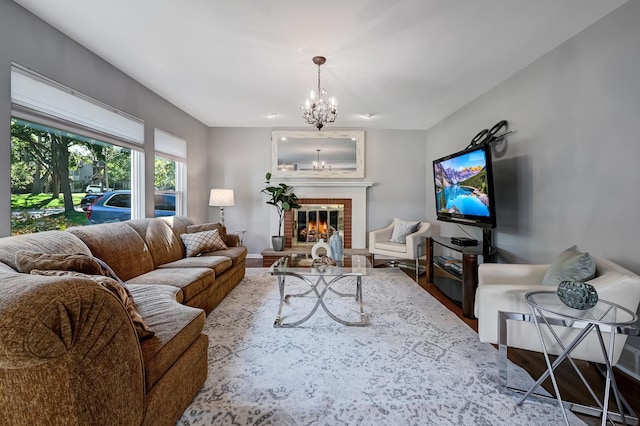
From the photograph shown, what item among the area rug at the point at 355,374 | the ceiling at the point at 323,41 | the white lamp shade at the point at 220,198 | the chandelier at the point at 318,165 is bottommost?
the area rug at the point at 355,374

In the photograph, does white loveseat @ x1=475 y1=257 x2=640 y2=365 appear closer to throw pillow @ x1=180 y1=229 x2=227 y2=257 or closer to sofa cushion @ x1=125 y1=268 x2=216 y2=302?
sofa cushion @ x1=125 y1=268 x2=216 y2=302

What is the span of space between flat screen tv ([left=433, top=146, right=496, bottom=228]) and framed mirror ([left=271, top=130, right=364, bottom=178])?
73.7 inches

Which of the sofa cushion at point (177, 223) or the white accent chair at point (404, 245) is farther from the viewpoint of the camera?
the white accent chair at point (404, 245)

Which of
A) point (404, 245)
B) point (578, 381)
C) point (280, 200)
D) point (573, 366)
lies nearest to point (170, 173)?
point (280, 200)

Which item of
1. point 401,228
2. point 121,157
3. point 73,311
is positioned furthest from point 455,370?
point 121,157

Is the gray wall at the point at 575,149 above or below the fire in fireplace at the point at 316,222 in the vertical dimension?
above

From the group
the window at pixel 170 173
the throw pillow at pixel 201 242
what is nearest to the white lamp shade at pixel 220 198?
the window at pixel 170 173

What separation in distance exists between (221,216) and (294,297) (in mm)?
2638

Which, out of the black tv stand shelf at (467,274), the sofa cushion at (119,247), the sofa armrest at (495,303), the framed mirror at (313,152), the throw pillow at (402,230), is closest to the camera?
the sofa armrest at (495,303)

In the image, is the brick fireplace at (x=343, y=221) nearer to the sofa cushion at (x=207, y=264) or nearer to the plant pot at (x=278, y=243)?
the plant pot at (x=278, y=243)

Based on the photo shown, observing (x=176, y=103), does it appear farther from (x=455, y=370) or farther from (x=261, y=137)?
(x=455, y=370)

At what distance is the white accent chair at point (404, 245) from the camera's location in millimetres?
4488

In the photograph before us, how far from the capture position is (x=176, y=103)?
14.3 ft

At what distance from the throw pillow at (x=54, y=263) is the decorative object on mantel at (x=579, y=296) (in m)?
2.53
